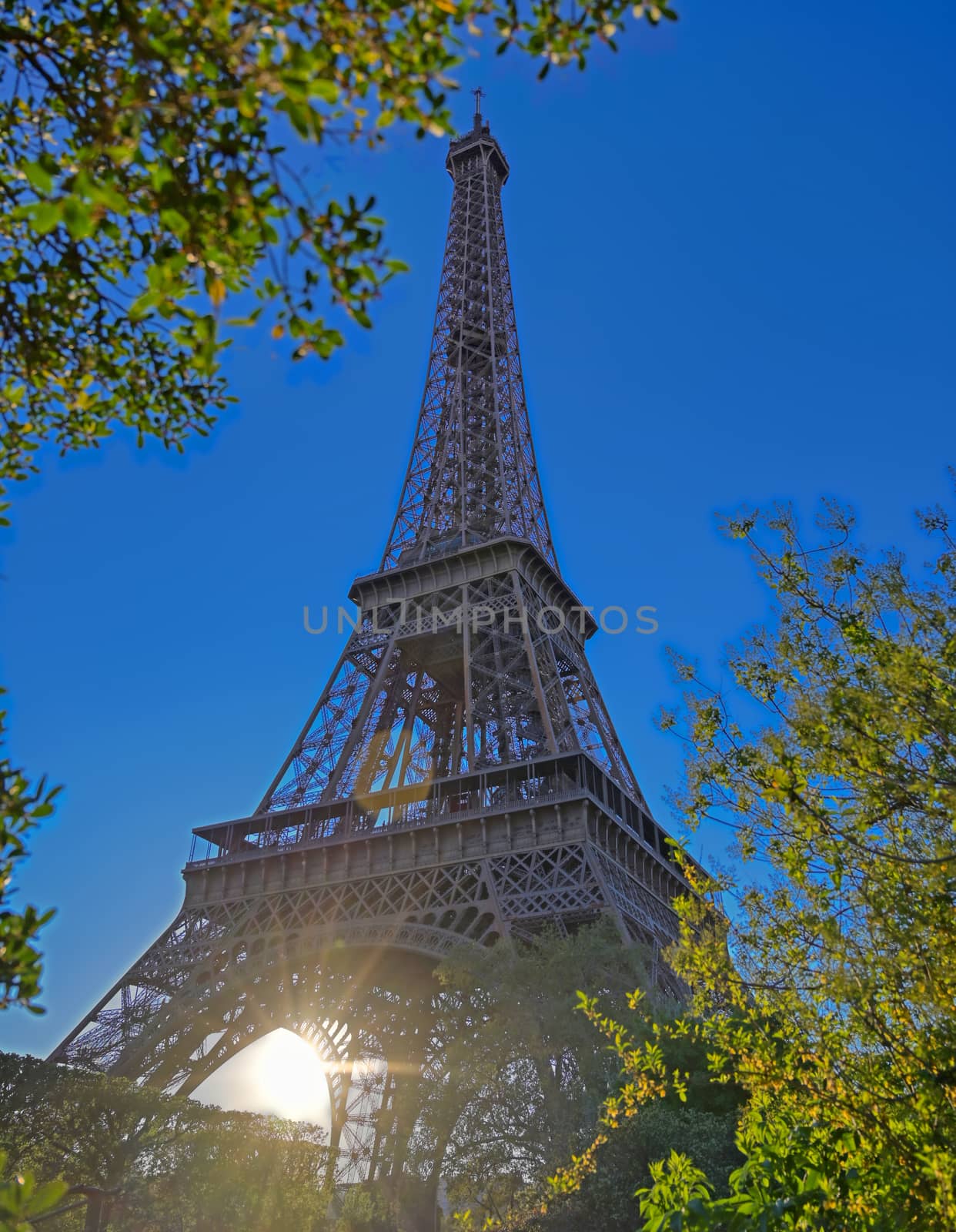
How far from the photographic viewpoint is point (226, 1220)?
1048 inches

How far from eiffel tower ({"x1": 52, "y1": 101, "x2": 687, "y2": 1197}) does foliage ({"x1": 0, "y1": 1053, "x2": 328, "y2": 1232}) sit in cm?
265

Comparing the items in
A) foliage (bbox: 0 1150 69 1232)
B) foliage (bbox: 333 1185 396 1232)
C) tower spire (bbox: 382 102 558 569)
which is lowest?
foliage (bbox: 333 1185 396 1232)

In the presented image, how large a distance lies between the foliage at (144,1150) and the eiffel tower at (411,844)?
265cm

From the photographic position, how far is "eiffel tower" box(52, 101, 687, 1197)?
1055 inches

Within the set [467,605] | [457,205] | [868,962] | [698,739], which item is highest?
[457,205]

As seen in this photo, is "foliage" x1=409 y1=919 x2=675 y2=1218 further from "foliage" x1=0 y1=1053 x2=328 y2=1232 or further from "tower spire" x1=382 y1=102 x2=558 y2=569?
"tower spire" x1=382 y1=102 x2=558 y2=569

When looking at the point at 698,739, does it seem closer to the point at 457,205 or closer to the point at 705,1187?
the point at 705,1187

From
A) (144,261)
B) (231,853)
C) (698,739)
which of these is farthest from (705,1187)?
(231,853)

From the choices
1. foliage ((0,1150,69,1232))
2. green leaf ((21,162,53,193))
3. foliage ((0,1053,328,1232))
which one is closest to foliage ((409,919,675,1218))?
foliage ((0,1053,328,1232))

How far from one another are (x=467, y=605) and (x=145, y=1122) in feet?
64.7

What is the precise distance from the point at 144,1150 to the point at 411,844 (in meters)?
10.6

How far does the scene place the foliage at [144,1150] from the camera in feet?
74.8

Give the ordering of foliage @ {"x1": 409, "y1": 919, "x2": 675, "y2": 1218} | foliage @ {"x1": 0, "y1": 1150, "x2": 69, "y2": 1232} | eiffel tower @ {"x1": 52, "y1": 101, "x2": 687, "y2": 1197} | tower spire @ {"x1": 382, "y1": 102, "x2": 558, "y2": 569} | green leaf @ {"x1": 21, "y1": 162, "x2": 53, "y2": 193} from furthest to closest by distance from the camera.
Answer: tower spire @ {"x1": 382, "y1": 102, "x2": 558, "y2": 569}, eiffel tower @ {"x1": 52, "y1": 101, "x2": 687, "y2": 1197}, foliage @ {"x1": 409, "y1": 919, "x2": 675, "y2": 1218}, foliage @ {"x1": 0, "y1": 1150, "x2": 69, "y2": 1232}, green leaf @ {"x1": 21, "y1": 162, "x2": 53, "y2": 193}

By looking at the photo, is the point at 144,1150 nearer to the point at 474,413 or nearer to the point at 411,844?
the point at 411,844
